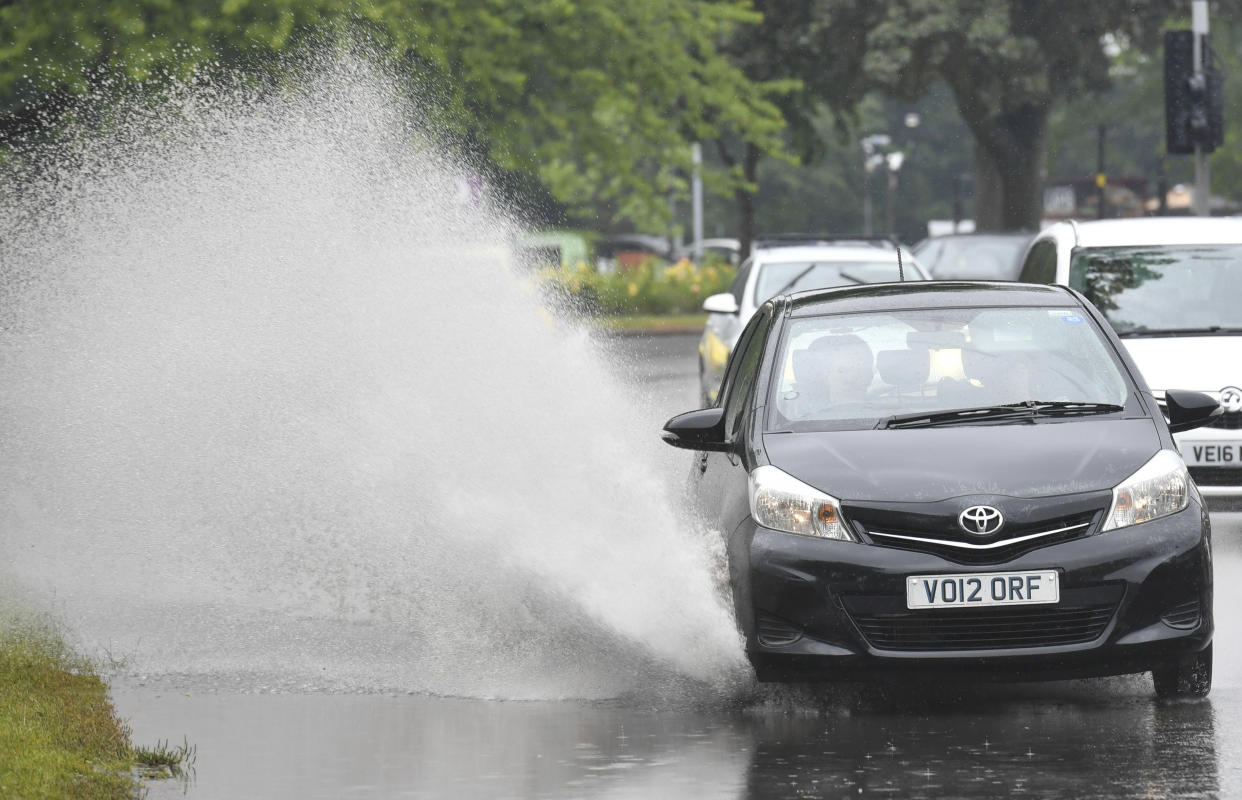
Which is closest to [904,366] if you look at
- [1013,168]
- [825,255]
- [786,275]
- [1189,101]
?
[786,275]

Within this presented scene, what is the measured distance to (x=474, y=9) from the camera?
1114 inches

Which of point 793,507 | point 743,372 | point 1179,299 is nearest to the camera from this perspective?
point 793,507

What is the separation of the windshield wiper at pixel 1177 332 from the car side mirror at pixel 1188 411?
4.38 meters

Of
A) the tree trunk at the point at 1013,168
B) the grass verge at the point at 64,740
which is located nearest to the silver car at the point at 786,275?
the grass verge at the point at 64,740

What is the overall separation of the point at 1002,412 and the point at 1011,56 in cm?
3310

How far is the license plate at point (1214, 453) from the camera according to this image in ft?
37.5

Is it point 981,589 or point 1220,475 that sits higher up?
point 981,589

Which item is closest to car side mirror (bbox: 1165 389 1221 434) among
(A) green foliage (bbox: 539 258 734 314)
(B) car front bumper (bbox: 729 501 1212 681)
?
(B) car front bumper (bbox: 729 501 1212 681)

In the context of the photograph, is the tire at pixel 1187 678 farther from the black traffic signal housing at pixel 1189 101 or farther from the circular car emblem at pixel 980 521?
the black traffic signal housing at pixel 1189 101

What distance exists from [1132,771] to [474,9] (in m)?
23.2

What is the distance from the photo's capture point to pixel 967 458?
7.14 m

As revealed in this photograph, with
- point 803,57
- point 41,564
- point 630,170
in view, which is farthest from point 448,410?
point 803,57

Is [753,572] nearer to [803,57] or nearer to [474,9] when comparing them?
[474,9]

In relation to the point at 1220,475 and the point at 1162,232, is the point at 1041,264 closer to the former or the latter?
the point at 1162,232
